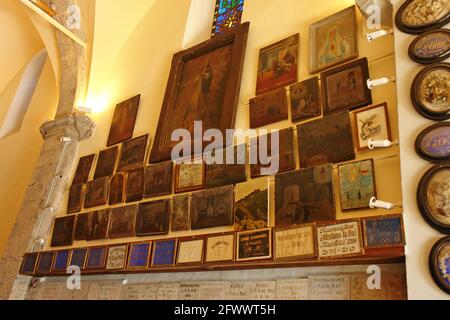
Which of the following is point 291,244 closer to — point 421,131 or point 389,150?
point 389,150

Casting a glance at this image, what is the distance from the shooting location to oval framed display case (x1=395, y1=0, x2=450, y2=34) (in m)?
3.28

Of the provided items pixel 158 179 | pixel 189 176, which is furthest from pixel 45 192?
pixel 189 176

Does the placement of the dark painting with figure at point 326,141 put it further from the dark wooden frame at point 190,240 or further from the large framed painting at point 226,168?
the dark wooden frame at point 190,240

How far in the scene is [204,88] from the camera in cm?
512

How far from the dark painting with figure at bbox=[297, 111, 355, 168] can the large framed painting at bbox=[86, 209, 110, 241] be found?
2572 mm

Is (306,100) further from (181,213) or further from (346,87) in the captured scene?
(181,213)

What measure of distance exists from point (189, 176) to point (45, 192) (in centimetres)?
255

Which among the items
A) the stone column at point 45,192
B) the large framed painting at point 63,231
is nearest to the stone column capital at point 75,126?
the stone column at point 45,192

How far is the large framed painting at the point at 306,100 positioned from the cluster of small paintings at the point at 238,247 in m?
1.12

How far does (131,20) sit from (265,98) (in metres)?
3.58

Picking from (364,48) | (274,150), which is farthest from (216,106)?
(364,48)

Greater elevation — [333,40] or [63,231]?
[333,40]

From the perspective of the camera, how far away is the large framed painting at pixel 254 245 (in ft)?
11.4

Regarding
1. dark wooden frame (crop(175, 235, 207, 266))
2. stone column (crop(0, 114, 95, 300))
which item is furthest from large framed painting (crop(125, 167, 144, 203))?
stone column (crop(0, 114, 95, 300))
